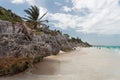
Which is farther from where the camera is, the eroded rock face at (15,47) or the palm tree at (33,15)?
the palm tree at (33,15)

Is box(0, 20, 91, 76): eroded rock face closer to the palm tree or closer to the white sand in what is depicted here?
the white sand

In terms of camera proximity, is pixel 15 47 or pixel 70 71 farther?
pixel 15 47

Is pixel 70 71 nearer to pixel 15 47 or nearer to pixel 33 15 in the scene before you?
pixel 15 47

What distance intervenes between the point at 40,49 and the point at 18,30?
5614 millimetres

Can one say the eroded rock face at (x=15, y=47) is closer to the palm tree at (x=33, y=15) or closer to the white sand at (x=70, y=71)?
the white sand at (x=70, y=71)

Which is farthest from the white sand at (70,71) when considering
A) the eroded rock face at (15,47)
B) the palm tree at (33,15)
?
the palm tree at (33,15)

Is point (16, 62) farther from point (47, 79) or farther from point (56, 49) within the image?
point (56, 49)

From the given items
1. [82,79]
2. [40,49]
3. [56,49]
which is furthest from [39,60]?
[56,49]

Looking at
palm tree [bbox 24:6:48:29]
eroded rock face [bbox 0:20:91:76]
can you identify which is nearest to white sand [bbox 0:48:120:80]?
eroded rock face [bbox 0:20:91:76]

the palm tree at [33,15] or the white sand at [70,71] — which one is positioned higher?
the palm tree at [33,15]

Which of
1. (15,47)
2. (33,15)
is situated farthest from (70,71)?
(33,15)

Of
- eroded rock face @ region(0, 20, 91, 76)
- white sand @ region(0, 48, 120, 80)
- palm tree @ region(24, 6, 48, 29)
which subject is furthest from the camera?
palm tree @ region(24, 6, 48, 29)

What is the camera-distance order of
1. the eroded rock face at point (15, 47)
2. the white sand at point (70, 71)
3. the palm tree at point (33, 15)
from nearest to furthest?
1. the white sand at point (70, 71)
2. the eroded rock face at point (15, 47)
3. the palm tree at point (33, 15)

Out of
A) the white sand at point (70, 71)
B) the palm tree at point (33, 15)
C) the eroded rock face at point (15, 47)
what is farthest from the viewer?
the palm tree at point (33, 15)
